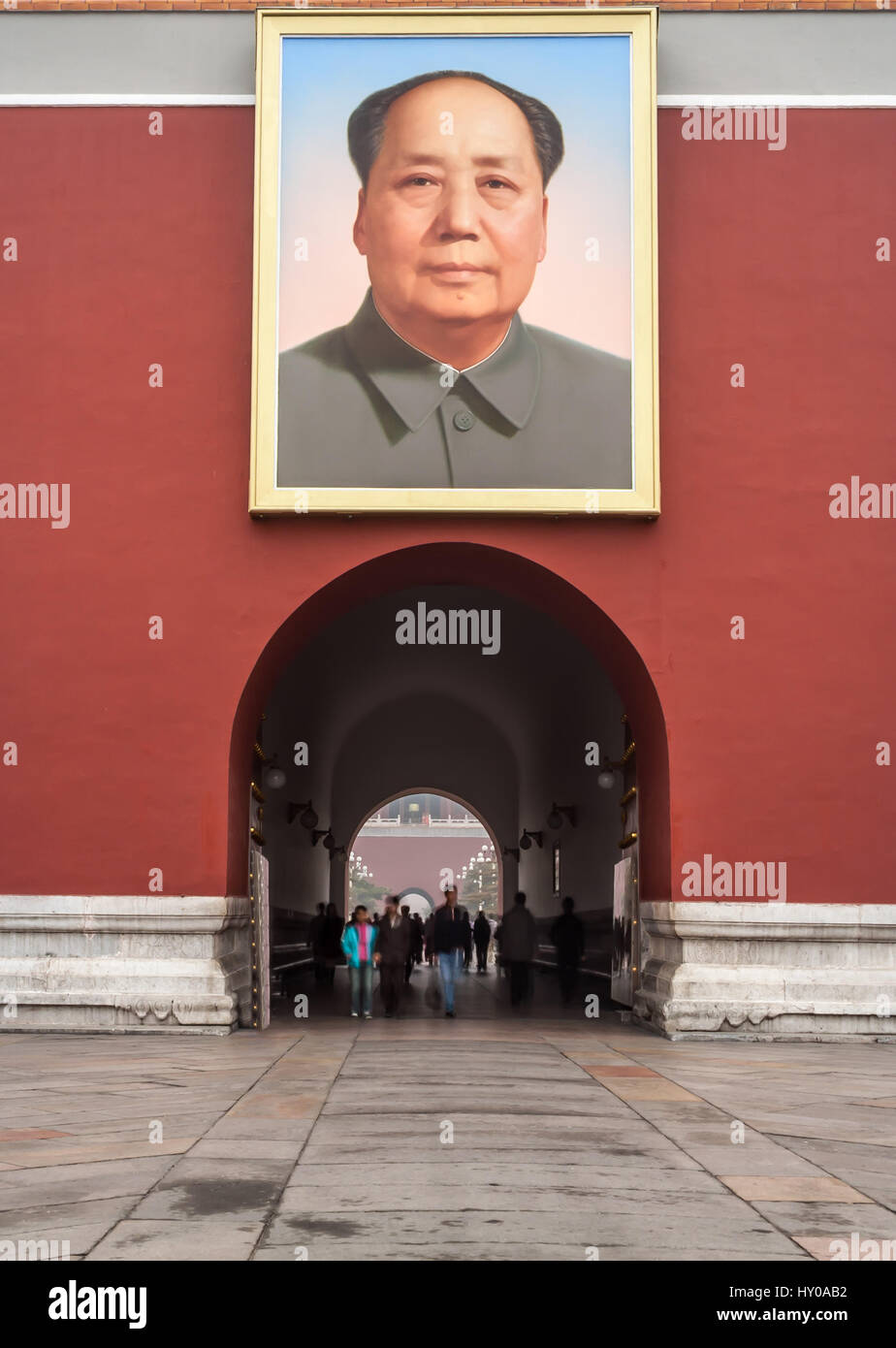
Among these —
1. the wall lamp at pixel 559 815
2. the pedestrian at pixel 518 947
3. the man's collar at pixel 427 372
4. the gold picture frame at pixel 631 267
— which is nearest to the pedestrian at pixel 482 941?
the wall lamp at pixel 559 815

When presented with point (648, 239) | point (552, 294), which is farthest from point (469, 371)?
point (648, 239)

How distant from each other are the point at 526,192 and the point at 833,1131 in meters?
7.48

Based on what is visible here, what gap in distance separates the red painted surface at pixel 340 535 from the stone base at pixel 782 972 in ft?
0.92

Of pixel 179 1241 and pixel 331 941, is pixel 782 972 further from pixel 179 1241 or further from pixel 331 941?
pixel 331 941

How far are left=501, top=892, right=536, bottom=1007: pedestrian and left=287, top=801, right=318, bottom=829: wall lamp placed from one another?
4.43m

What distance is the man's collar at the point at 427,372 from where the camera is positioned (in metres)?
10.6

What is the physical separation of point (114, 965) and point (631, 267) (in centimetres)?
644

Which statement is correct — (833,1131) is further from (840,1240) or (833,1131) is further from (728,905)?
(728,905)

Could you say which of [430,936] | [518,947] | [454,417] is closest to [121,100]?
[454,417]

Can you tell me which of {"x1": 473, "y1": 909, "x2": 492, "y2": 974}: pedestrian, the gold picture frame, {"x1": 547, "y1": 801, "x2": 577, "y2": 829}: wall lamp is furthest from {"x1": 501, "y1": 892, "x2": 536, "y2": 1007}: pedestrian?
{"x1": 473, "y1": 909, "x2": 492, "y2": 974}: pedestrian

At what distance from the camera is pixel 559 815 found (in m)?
18.8

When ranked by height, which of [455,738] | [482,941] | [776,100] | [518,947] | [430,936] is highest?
[776,100]

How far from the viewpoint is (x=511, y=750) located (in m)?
24.1

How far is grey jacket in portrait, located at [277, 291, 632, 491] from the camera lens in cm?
1055
